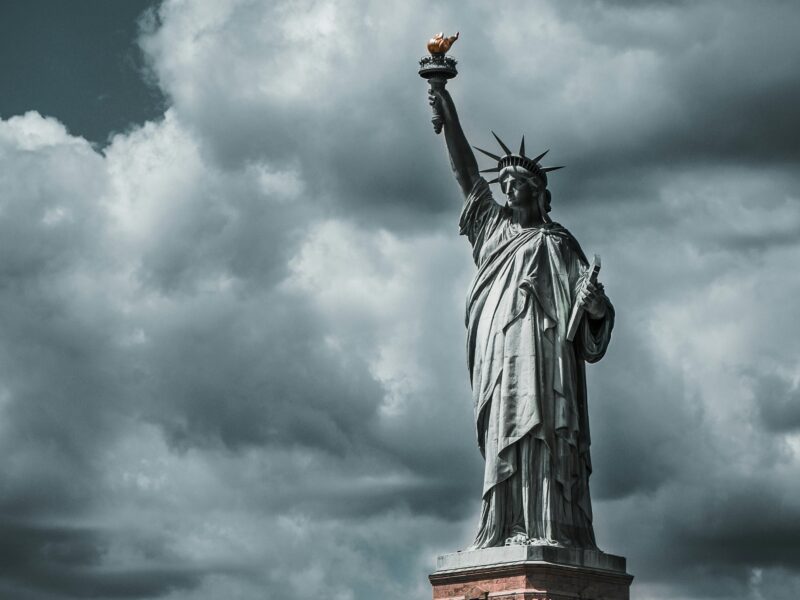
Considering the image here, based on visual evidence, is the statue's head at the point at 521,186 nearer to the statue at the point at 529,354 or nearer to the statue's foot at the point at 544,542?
the statue at the point at 529,354

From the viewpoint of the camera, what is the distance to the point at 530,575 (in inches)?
1137

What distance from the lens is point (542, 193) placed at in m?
32.0

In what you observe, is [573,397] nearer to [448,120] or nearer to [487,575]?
[487,575]

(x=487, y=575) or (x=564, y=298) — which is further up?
(x=564, y=298)

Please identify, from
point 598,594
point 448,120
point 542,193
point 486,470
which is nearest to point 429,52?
point 448,120

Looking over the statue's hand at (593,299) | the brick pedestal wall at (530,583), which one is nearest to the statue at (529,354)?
the statue's hand at (593,299)

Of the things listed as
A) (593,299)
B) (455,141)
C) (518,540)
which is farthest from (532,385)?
(455,141)

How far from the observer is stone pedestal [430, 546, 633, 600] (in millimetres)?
28922

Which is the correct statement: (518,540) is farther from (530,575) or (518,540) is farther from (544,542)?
(530,575)

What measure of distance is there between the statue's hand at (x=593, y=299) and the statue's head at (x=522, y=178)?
2.25 metres

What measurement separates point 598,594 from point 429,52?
34.0ft

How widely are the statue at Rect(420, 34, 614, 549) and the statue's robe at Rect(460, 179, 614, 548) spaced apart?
18mm

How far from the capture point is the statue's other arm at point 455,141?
106ft

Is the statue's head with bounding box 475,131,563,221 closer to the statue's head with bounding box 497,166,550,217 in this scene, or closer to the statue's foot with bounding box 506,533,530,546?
the statue's head with bounding box 497,166,550,217
